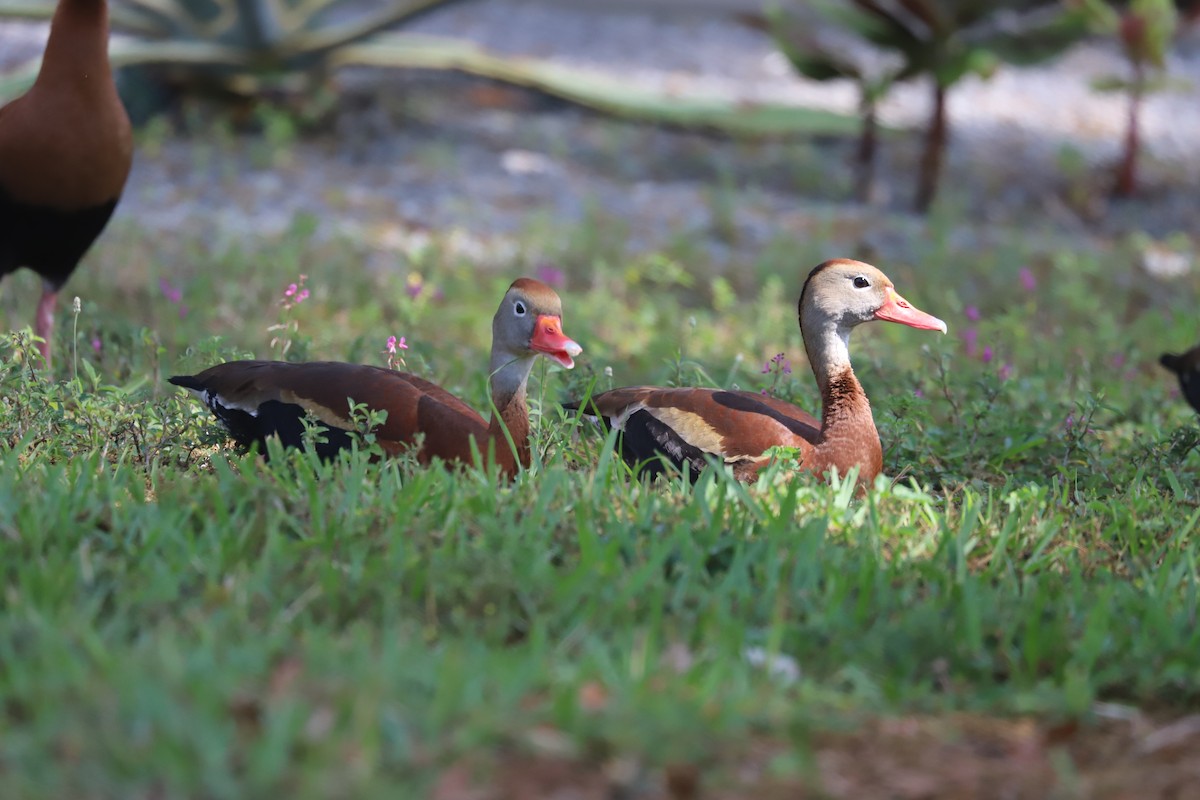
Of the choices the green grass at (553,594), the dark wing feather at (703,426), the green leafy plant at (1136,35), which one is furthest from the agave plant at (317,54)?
the dark wing feather at (703,426)

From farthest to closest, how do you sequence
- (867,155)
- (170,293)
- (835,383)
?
(867,155), (170,293), (835,383)

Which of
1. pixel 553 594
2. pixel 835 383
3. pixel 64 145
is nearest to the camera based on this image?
pixel 553 594

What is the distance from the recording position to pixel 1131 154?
9047 millimetres

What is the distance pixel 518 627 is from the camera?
2852 millimetres

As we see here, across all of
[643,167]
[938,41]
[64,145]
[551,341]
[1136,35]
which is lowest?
[551,341]

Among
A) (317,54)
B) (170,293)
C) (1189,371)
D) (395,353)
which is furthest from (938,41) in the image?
(395,353)

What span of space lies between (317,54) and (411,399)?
5592mm

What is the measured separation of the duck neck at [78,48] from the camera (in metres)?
4.68

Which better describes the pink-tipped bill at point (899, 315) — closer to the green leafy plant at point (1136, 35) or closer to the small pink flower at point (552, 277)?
the small pink flower at point (552, 277)

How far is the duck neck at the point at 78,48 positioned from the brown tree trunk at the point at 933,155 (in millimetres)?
5036

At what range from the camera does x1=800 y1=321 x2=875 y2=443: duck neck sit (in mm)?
3936

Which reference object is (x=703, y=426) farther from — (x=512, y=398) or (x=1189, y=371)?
(x=1189, y=371)

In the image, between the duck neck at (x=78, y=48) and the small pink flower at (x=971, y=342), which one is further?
the small pink flower at (x=971, y=342)

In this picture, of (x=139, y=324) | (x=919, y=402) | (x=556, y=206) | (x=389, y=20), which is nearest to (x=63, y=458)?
(x=139, y=324)
